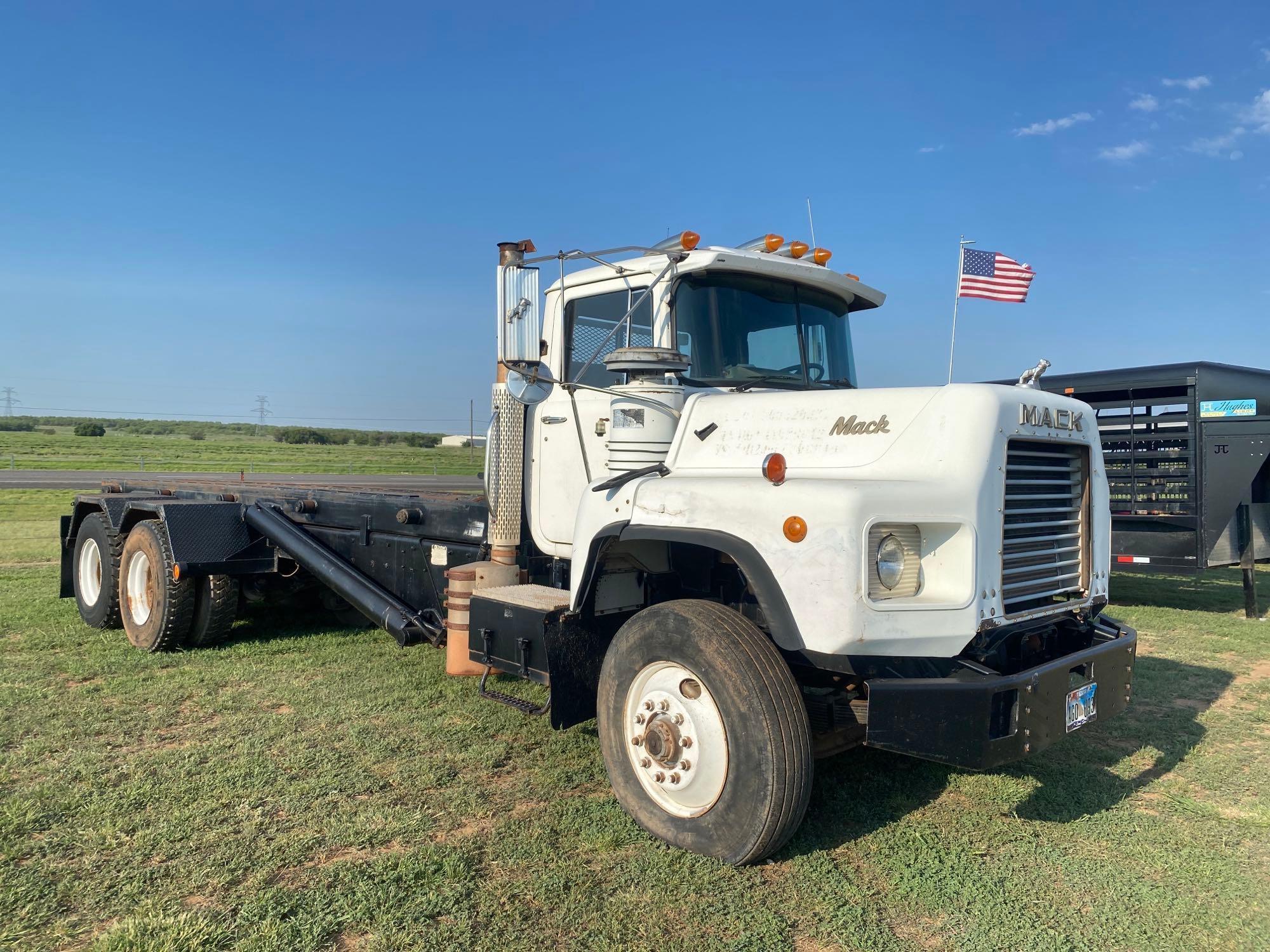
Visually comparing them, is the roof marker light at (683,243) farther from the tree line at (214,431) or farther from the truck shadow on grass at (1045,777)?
the tree line at (214,431)

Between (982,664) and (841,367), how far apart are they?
2142 mm

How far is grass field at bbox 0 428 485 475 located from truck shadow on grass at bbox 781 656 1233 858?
865 inches

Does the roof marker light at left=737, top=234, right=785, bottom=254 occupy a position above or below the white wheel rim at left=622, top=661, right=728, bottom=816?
above

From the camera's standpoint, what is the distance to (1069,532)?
12.7ft

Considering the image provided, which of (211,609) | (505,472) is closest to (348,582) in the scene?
(211,609)

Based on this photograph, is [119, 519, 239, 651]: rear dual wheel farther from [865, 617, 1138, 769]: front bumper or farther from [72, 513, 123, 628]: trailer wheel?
[865, 617, 1138, 769]: front bumper

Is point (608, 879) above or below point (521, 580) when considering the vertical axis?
below

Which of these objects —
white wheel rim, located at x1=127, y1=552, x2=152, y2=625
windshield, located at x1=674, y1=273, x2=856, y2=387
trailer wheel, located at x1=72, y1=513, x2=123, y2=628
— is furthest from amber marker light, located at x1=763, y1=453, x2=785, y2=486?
trailer wheel, located at x1=72, y1=513, x2=123, y2=628

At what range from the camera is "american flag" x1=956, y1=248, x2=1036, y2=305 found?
7938 mm

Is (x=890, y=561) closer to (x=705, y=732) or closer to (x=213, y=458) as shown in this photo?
(x=705, y=732)

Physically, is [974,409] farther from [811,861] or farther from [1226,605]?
[1226,605]

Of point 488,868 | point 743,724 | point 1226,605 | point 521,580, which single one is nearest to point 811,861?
point 743,724

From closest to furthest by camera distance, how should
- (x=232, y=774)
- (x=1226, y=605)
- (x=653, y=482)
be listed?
(x=653, y=482) < (x=232, y=774) < (x=1226, y=605)

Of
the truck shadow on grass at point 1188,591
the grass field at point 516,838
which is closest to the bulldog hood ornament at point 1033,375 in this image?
the grass field at point 516,838
